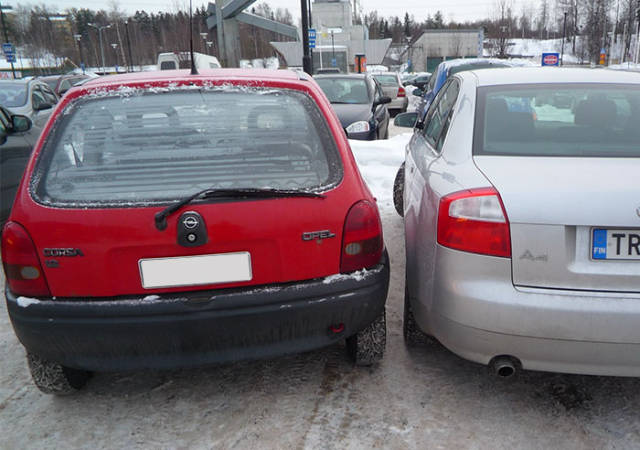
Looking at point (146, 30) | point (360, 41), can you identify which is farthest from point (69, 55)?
point (360, 41)

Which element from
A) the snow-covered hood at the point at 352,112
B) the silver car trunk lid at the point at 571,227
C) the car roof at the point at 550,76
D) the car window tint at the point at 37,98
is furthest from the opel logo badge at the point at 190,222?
the car window tint at the point at 37,98

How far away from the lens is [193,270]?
2213mm

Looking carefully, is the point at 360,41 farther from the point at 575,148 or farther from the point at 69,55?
the point at 575,148

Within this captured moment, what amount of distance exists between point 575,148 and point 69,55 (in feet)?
324

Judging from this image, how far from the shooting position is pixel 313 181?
2359 mm

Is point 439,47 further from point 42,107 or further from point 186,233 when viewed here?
point 186,233

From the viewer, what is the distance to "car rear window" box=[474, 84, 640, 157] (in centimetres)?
255

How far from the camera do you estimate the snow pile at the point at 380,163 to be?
673cm

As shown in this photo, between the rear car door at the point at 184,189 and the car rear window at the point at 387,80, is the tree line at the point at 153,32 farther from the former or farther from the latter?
the rear car door at the point at 184,189

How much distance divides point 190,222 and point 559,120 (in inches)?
79.1

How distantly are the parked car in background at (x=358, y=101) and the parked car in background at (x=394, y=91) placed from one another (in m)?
6.97

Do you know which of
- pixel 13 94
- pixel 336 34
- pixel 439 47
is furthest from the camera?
pixel 439 47

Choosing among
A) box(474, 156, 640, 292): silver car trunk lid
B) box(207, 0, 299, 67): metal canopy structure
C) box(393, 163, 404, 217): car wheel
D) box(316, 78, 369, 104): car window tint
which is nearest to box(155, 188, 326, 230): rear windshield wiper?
box(474, 156, 640, 292): silver car trunk lid

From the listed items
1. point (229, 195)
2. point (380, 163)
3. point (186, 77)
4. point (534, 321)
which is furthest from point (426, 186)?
point (380, 163)
